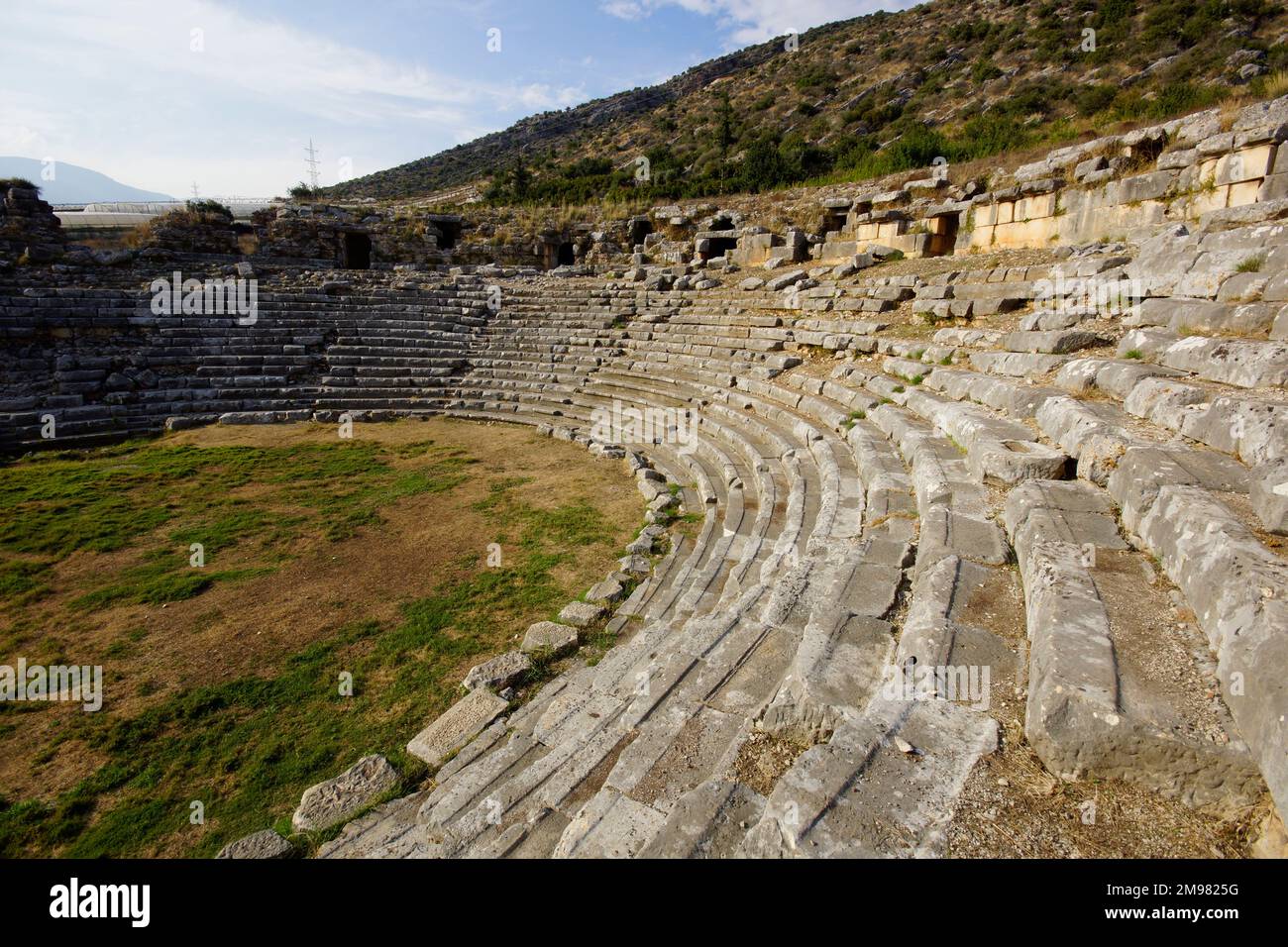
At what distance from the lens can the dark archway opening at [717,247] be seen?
19438 mm

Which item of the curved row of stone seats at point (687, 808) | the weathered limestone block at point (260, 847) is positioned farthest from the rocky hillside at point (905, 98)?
the weathered limestone block at point (260, 847)

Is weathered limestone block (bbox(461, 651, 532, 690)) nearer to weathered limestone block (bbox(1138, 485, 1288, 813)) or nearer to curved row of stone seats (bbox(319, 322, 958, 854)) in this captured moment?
curved row of stone seats (bbox(319, 322, 958, 854))

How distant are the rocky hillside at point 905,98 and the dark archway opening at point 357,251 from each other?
28.3 ft

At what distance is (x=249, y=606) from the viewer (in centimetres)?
568

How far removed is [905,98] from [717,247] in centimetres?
1993

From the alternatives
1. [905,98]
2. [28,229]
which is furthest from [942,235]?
[28,229]

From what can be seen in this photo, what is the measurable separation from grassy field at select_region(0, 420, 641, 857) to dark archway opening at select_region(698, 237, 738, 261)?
39.4ft

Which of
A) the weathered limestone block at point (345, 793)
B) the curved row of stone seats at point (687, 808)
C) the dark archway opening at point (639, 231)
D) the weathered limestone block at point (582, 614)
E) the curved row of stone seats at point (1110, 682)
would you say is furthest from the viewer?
the dark archway opening at point (639, 231)

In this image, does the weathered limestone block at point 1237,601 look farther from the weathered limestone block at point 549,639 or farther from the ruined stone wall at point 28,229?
the ruined stone wall at point 28,229

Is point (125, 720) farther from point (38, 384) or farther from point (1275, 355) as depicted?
point (38, 384)

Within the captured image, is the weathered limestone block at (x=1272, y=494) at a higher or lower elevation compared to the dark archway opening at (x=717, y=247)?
lower

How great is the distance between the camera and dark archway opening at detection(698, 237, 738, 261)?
63.8 ft

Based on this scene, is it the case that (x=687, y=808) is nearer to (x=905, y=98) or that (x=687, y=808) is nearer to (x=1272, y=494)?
(x=1272, y=494)
